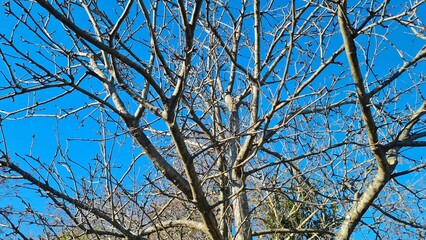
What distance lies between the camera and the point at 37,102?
3.78 meters

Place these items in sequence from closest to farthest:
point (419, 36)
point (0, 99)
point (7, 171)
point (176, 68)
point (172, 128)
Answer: point (0, 99), point (172, 128), point (7, 171), point (419, 36), point (176, 68)

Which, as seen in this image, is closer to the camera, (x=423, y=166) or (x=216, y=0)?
(x=423, y=166)

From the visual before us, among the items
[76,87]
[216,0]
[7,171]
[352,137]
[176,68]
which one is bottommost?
[7,171]

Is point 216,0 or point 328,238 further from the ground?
point 216,0

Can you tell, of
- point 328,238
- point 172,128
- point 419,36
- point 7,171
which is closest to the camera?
point 172,128

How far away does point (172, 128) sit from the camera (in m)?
3.38

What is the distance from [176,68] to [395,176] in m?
2.29

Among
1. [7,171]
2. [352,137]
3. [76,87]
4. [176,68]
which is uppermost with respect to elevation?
[176,68]

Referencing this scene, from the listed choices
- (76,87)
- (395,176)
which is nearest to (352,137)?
(395,176)

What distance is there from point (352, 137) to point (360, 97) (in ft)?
4.17

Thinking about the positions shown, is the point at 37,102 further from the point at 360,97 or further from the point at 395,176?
the point at 395,176

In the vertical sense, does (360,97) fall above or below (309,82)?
below

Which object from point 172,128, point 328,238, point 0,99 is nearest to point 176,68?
point 172,128

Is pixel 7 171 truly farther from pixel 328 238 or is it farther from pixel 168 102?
pixel 328 238
